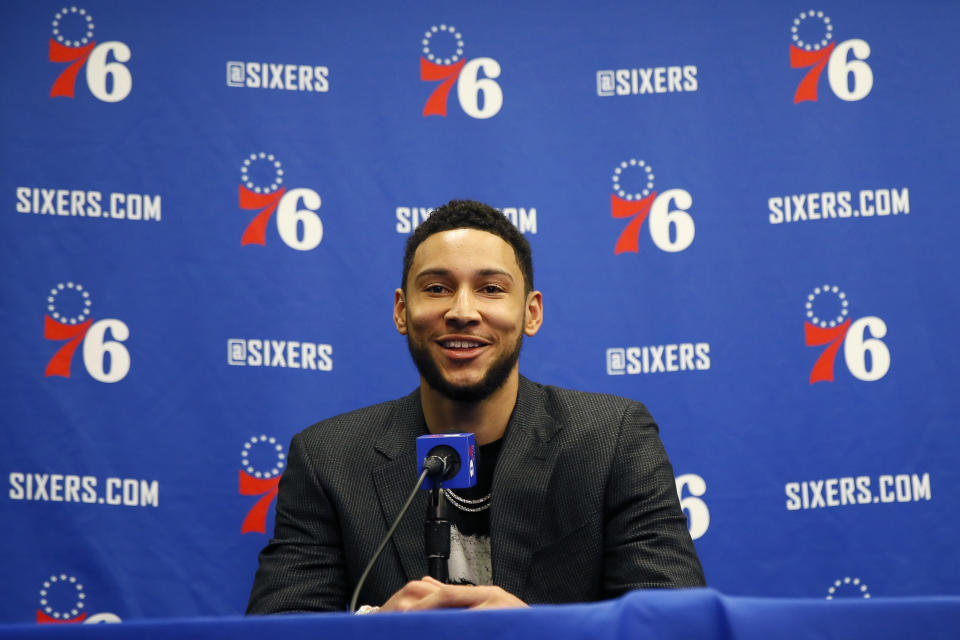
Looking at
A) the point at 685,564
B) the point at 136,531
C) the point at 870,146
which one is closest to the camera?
the point at 685,564

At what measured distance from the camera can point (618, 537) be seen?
1.73 metres

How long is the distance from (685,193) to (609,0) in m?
0.64

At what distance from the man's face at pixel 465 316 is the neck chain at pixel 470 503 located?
8.1 inches

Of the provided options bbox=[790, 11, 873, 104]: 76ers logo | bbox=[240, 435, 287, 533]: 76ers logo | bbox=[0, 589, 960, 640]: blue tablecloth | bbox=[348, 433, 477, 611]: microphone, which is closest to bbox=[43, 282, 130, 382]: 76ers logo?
bbox=[240, 435, 287, 533]: 76ers logo

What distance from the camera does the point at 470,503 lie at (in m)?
1.80

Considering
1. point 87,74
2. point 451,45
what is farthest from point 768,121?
point 87,74

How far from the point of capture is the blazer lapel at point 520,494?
169 centimetres

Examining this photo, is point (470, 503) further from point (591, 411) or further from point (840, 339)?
point (840, 339)

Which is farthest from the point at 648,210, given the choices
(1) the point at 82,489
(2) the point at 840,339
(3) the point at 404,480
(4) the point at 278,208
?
(1) the point at 82,489

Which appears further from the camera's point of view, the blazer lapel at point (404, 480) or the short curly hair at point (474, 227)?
the short curly hair at point (474, 227)

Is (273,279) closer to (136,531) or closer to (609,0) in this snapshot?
(136,531)

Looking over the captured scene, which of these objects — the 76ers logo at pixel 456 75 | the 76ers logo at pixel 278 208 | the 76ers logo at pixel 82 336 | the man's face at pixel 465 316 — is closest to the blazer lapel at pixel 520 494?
the man's face at pixel 465 316

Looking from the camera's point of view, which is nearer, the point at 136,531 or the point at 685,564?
the point at 685,564

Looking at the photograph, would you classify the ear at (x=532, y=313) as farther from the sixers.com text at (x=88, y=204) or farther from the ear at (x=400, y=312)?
the sixers.com text at (x=88, y=204)
